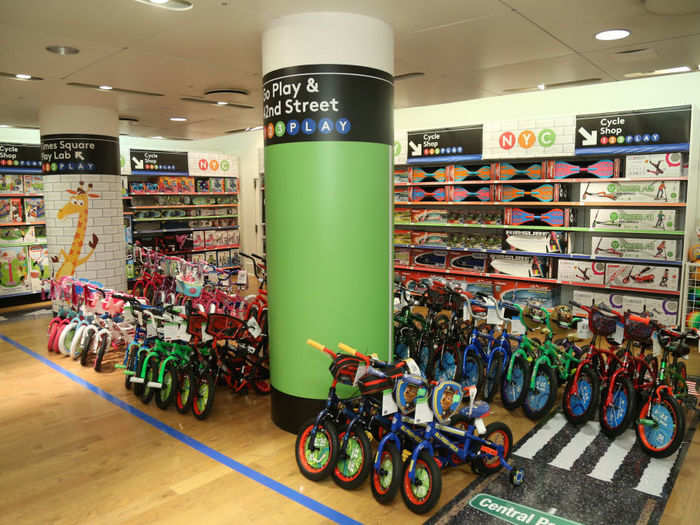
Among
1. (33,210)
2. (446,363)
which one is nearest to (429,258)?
(446,363)

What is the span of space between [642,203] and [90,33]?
6.32 metres

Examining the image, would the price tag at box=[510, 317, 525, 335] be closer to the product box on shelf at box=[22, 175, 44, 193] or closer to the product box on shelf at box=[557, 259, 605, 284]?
the product box on shelf at box=[557, 259, 605, 284]

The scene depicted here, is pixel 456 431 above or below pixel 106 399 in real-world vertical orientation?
above

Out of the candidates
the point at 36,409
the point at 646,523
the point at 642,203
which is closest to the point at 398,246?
the point at 642,203

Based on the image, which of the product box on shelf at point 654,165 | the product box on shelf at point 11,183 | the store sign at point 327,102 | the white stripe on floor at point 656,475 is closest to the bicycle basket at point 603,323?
the white stripe on floor at point 656,475

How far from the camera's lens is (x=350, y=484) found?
3.23m

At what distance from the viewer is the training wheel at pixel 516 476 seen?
322 cm

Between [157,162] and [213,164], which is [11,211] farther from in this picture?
[213,164]

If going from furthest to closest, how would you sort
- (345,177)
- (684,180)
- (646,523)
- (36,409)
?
(684,180)
(36,409)
(345,177)
(646,523)

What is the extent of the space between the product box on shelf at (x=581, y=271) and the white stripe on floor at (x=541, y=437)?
344 cm

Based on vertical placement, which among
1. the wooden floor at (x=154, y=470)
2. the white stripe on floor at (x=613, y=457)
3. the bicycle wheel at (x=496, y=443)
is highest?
the bicycle wheel at (x=496, y=443)

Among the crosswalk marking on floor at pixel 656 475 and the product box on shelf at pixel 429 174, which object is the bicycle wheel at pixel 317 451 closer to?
the crosswalk marking on floor at pixel 656 475

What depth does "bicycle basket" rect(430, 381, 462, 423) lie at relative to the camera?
9.98 feet

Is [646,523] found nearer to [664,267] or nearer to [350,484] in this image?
[350,484]
